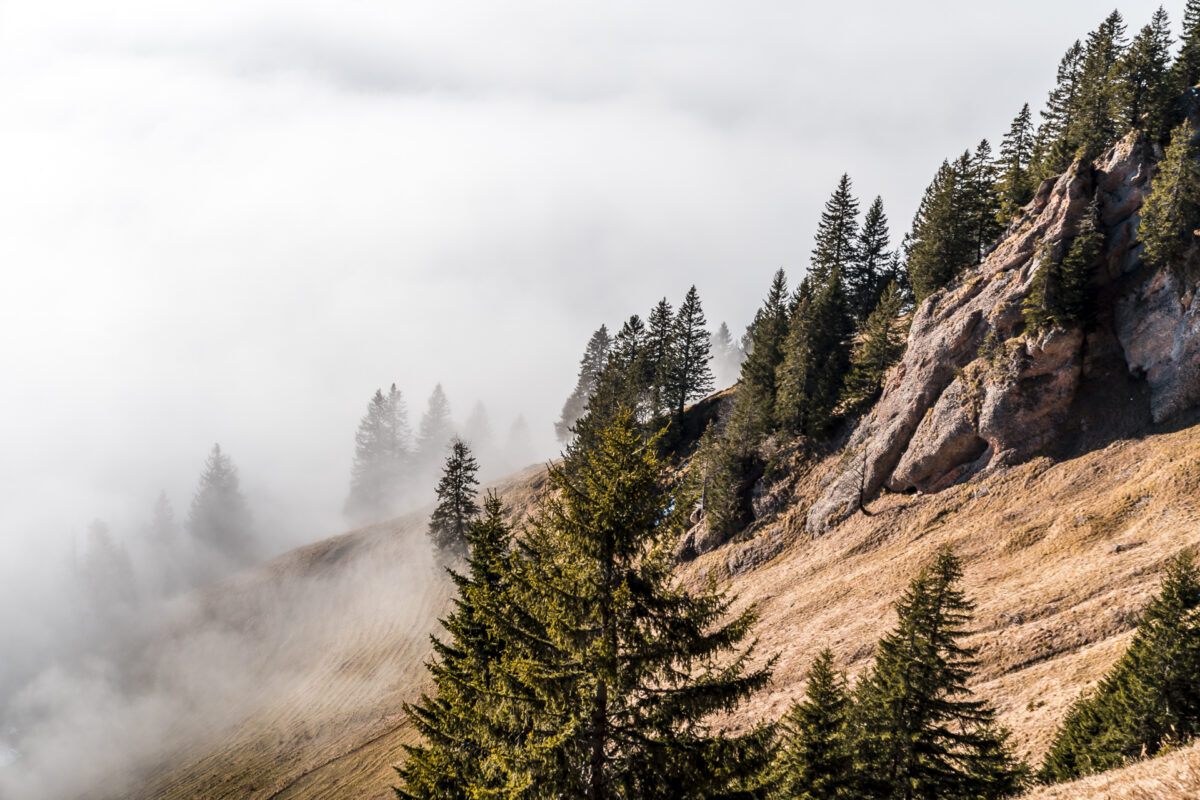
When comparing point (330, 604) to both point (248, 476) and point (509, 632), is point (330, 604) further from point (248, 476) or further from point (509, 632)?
point (248, 476)

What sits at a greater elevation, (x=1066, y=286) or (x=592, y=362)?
(x=592, y=362)

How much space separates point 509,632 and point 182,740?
57794mm

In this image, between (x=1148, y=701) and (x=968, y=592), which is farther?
(x=968, y=592)

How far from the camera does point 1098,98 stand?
137 feet

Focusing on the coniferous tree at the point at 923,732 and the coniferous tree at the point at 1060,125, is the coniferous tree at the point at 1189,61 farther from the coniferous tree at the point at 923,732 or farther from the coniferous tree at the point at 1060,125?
the coniferous tree at the point at 923,732

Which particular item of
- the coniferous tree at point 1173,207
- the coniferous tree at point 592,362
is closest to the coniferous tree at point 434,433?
the coniferous tree at point 592,362

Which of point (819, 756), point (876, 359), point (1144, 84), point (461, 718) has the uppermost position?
point (1144, 84)

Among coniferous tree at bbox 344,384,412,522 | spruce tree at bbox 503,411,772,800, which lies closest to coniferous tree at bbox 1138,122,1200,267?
spruce tree at bbox 503,411,772,800

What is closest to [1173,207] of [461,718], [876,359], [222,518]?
[876,359]

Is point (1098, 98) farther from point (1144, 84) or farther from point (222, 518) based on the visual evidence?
point (222, 518)

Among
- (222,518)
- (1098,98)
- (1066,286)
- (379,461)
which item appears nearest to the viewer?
(1066,286)

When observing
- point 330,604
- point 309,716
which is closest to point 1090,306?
point 309,716

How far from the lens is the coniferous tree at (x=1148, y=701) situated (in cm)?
1551

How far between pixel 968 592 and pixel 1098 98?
A: 127ft
